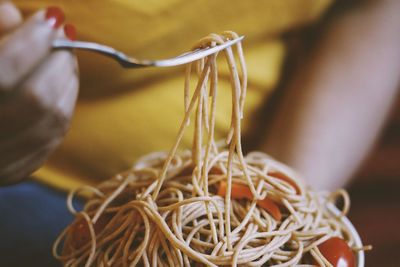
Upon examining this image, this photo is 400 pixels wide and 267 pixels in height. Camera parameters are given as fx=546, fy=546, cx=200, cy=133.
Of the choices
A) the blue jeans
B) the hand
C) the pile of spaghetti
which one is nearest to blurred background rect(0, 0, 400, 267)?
the blue jeans

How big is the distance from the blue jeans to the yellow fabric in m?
0.03

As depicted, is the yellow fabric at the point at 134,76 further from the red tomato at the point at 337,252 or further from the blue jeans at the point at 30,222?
the red tomato at the point at 337,252

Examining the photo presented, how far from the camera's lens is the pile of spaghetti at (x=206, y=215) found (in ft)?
1.41

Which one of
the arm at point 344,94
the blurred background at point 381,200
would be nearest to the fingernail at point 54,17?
the arm at point 344,94

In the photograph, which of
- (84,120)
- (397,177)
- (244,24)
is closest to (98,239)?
(84,120)

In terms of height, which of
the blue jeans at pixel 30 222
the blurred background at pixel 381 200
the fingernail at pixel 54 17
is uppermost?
the fingernail at pixel 54 17

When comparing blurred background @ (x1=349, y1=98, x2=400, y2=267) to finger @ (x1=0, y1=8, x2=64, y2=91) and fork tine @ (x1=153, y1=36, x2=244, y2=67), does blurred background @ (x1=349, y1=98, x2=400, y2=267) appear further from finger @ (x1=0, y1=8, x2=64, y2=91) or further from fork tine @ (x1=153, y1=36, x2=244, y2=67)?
finger @ (x1=0, y1=8, x2=64, y2=91)

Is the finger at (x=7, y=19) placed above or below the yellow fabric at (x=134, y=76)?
above

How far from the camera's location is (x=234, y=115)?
17.0 inches

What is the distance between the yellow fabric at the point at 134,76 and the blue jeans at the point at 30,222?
0.11 feet

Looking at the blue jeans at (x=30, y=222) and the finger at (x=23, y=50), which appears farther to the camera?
the blue jeans at (x=30, y=222)

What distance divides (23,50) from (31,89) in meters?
0.02

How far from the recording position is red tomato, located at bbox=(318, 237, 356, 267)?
0.45 m

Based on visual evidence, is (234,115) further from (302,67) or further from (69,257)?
(302,67)
